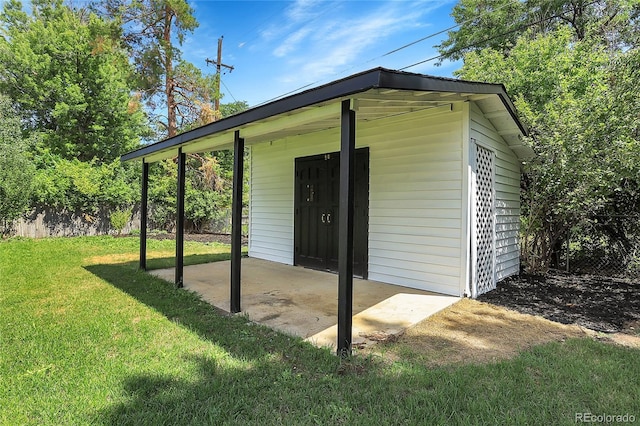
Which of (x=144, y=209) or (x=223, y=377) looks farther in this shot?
(x=144, y=209)

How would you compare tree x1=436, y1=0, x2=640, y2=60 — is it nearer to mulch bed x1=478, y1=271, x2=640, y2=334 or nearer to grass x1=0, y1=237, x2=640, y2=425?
mulch bed x1=478, y1=271, x2=640, y2=334

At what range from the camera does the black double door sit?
546 cm

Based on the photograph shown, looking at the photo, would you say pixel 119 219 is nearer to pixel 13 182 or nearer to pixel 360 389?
pixel 13 182

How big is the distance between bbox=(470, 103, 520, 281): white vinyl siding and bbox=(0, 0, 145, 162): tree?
1281cm

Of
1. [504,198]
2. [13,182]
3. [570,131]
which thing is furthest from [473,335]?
[13,182]

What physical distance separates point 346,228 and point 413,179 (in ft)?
8.21

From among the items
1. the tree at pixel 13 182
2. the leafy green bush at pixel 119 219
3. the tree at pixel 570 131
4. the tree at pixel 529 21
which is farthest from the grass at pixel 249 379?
the tree at pixel 529 21

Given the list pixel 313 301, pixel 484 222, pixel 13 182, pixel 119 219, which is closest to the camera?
pixel 313 301

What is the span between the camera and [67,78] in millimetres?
13711

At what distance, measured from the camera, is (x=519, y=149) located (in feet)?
18.7

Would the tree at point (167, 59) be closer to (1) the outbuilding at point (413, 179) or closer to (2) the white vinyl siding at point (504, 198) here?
(1) the outbuilding at point (413, 179)

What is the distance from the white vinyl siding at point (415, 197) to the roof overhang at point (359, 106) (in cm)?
30

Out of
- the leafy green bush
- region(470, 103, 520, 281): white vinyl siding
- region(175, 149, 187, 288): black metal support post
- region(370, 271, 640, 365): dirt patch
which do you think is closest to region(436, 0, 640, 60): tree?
region(470, 103, 520, 281): white vinyl siding

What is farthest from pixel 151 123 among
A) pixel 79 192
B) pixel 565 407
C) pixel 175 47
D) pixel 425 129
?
pixel 565 407
